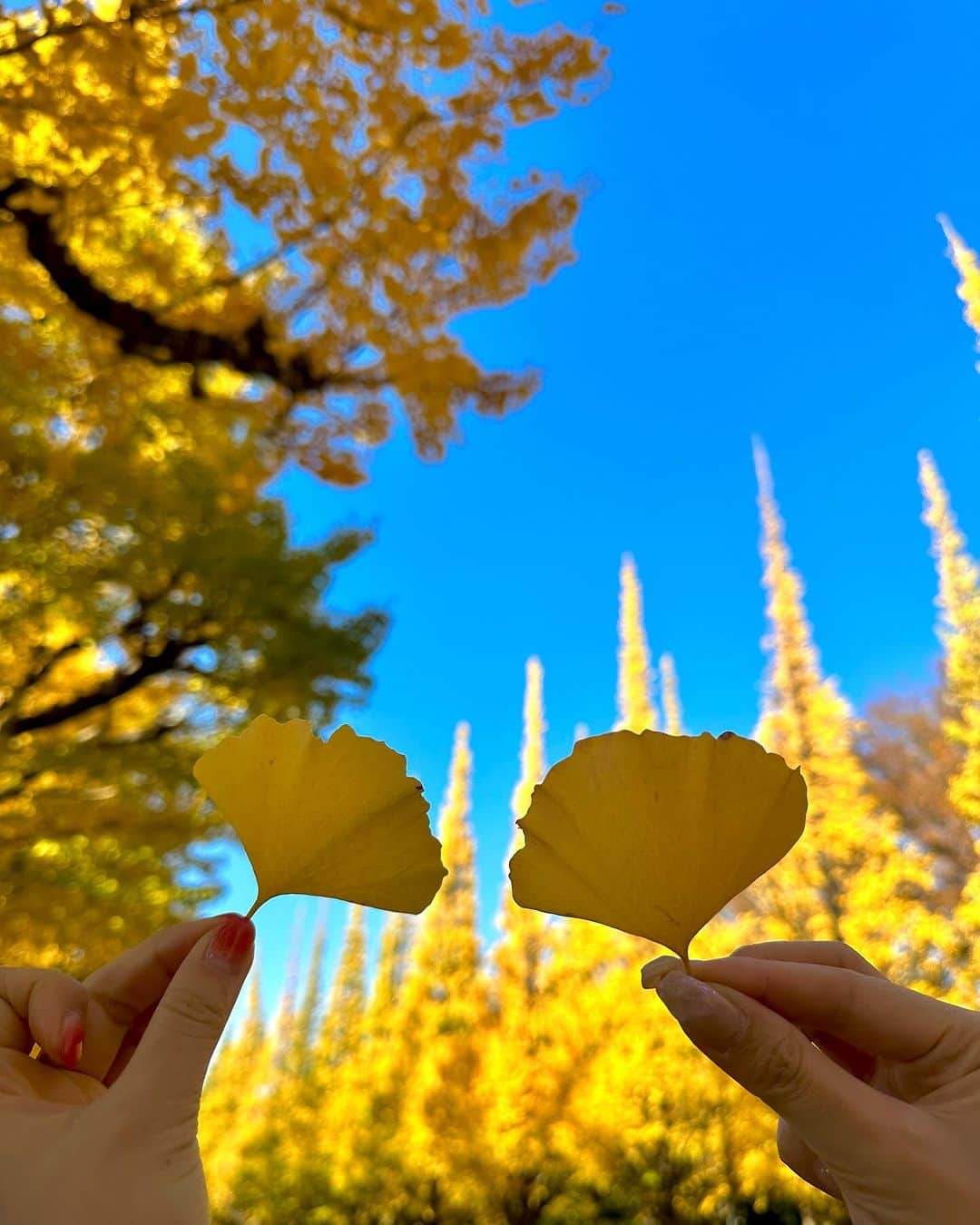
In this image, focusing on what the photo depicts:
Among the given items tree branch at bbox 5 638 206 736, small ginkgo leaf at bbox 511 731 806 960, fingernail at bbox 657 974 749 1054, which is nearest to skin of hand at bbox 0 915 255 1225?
small ginkgo leaf at bbox 511 731 806 960

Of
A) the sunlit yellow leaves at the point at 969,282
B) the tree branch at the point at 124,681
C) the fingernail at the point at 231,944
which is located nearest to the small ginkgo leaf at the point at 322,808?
the fingernail at the point at 231,944

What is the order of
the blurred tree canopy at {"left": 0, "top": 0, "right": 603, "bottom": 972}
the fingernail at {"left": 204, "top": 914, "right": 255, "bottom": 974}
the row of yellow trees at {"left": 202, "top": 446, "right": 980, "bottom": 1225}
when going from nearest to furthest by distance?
the fingernail at {"left": 204, "top": 914, "right": 255, "bottom": 974}, the blurred tree canopy at {"left": 0, "top": 0, "right": 603, "bottom": 972}, the row of yellow trees at {"left": 202, "top": 446, "right": 980, "bottom": 1225}

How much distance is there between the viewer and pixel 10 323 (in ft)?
10.4

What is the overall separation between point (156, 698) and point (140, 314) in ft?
11.1

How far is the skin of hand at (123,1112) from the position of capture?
0.58 meters

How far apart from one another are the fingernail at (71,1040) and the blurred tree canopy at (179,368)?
6.09 feet

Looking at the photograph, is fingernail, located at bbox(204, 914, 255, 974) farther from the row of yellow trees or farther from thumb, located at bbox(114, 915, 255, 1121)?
the row of yellow trees

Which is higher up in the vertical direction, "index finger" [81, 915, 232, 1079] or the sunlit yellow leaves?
the sunlit yellow leaves

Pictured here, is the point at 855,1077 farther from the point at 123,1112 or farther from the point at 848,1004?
the point at 123,1112

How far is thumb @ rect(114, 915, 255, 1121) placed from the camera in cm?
62

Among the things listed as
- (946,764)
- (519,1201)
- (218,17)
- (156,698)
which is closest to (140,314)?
(218,17)

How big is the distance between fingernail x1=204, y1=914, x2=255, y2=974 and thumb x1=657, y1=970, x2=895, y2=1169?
0.42 m

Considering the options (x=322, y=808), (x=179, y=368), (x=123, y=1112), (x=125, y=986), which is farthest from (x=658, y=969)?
(x=179, y=368)

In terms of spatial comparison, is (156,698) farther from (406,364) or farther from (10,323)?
(406,364)
